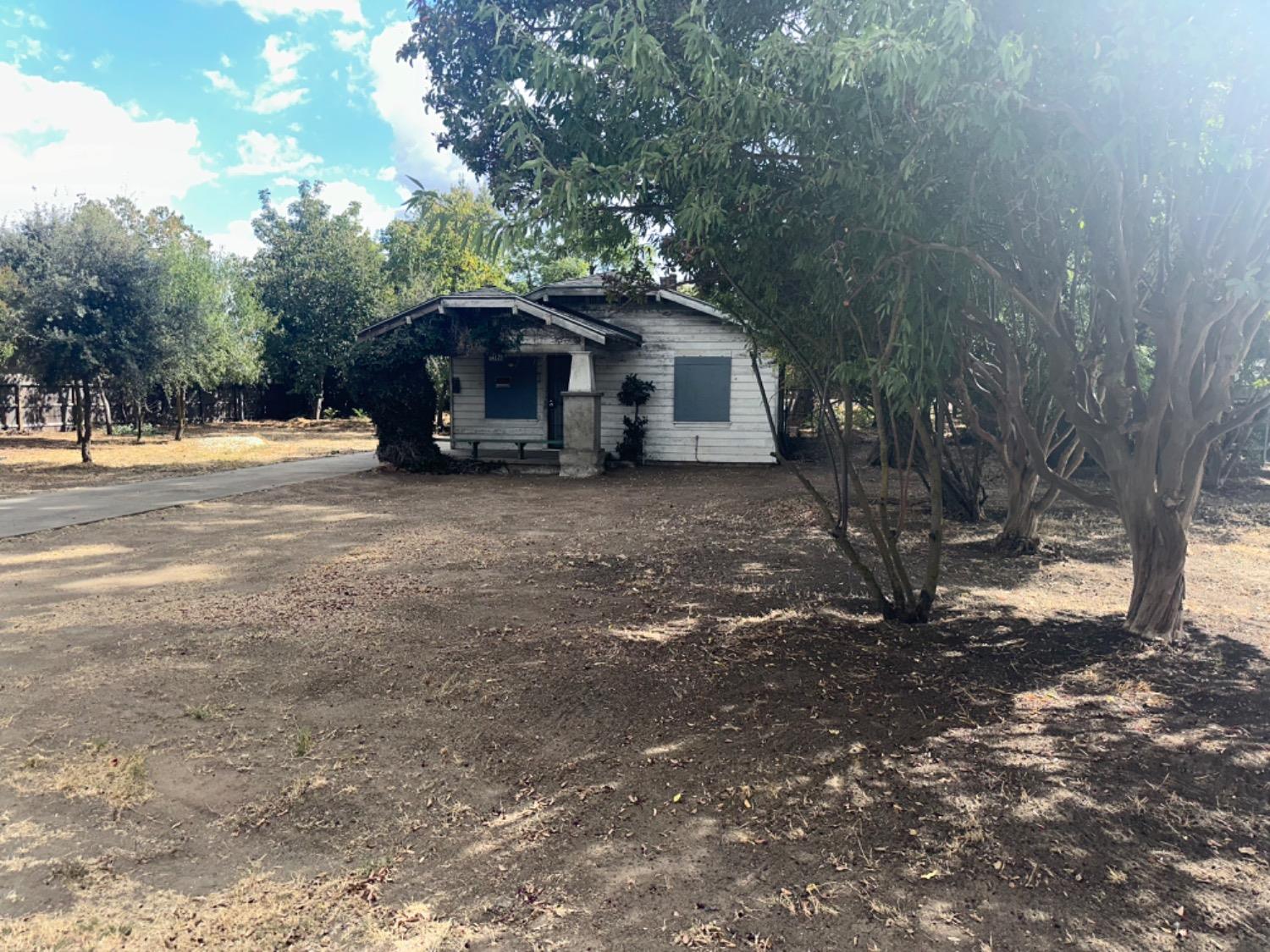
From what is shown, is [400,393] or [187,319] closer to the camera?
[400,393]

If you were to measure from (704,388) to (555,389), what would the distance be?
323cm

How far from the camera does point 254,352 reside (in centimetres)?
2730

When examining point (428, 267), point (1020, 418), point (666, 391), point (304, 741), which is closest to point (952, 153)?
point (1020, 418)

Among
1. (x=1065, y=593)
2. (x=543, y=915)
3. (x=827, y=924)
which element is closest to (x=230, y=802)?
(x=543, y=915)

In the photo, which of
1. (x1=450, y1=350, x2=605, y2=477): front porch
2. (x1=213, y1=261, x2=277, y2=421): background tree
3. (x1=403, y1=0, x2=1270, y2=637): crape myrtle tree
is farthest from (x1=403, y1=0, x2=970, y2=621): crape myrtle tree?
(x1=213, y1=261, x2=277, y2=421): background tree

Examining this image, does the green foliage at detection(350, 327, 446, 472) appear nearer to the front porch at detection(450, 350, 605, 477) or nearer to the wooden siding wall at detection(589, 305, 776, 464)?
the front porch at detection(450, 350, 605, 477)

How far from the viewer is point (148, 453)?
1845 centimetres

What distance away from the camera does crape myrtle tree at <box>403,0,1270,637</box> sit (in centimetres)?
296

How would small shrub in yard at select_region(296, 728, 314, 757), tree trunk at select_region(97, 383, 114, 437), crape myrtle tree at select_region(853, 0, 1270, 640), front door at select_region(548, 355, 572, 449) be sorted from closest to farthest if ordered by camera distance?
crape myrtle tree at select_region(853, 0, 1270, 640) → small shrub in yard at select_region(296, 728, 314, 757) → front door at select_region(548, 355, 572, 449) → tree trunk at select_region(97, 383, 114, 437)

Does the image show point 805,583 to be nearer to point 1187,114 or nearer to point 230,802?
point 1187,114

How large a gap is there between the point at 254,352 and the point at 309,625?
2530cm

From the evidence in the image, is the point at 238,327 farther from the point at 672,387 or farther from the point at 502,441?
the point at 672,387

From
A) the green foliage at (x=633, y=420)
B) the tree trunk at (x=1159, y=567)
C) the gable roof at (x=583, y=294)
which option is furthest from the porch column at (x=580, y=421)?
the tree trunk at (x=1159, y=567)

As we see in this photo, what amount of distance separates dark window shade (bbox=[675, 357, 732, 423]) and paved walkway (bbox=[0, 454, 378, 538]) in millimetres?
6515
